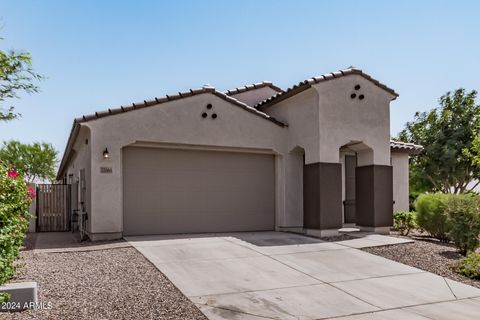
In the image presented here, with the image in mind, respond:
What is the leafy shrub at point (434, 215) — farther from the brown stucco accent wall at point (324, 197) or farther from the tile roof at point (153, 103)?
the tile roof at point (153, 103)

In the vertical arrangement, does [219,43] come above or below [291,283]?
above

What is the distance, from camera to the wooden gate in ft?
53.7

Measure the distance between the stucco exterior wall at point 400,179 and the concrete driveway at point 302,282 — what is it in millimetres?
6972

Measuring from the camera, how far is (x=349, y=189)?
1513cm

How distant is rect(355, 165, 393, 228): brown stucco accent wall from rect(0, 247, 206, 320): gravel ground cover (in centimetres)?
773

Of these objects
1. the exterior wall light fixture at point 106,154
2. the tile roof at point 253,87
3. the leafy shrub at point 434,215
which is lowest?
the leafy shrub at point 434,215

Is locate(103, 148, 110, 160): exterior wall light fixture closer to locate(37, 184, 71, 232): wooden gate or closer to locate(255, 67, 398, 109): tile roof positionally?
locate(255, 67, 398, 109): tile roof

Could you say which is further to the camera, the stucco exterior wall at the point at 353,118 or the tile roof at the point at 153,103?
the stucco exterior wall at the point at 353,118

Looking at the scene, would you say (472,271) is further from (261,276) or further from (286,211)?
(286,211)

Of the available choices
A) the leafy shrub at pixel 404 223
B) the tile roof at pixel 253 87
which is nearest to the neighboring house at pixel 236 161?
the leafy shrub at pixel 404 223

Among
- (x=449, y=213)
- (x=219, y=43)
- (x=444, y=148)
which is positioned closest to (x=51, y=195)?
(x=219, y=43)

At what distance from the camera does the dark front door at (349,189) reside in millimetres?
14992

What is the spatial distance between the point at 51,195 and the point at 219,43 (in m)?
9.90

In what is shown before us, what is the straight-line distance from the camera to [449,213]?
33.5 feet
